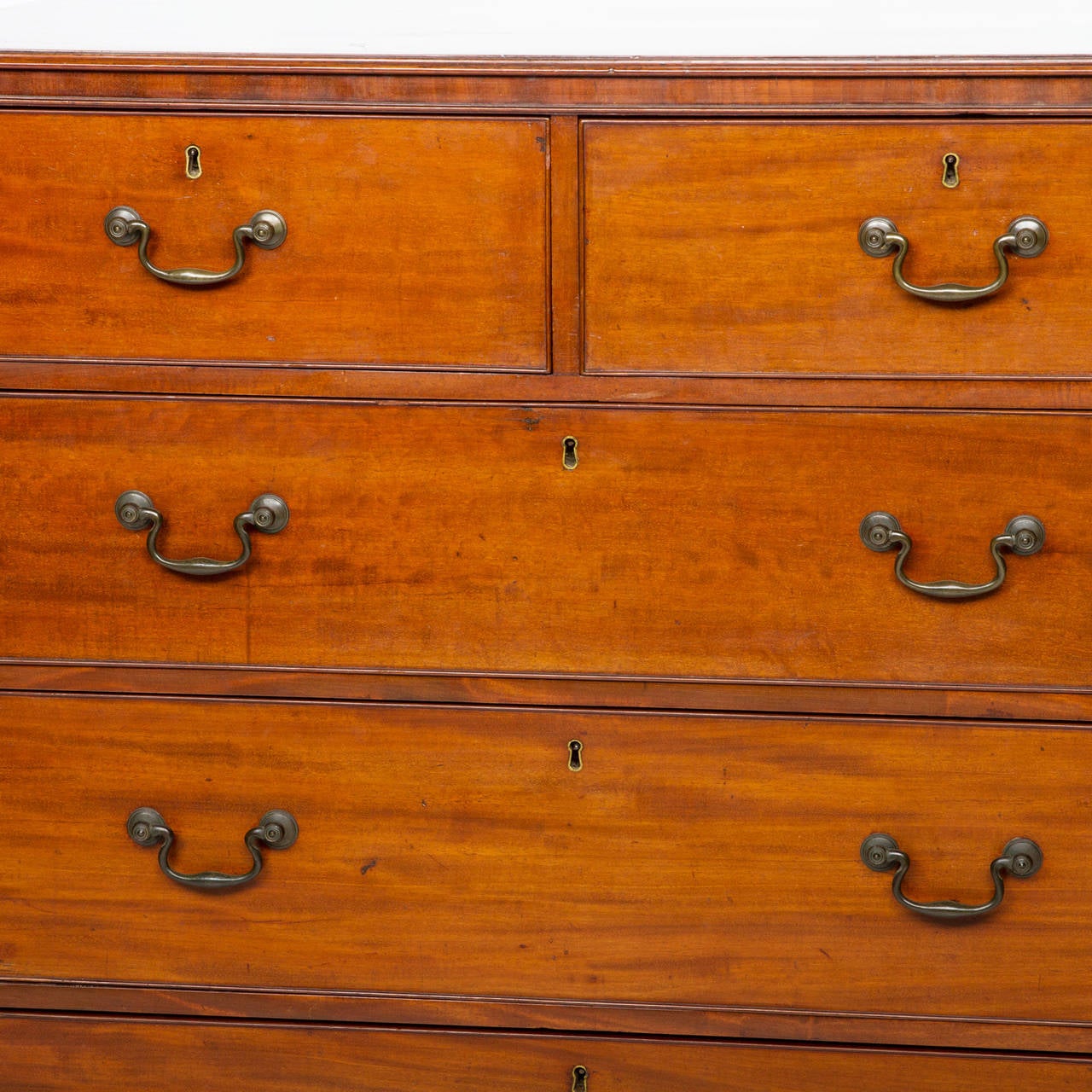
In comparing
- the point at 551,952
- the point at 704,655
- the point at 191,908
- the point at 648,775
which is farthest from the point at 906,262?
the point at 191,908

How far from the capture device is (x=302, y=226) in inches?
41.1

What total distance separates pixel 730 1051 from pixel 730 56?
853 millimetres

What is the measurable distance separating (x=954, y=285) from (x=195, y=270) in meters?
0.61

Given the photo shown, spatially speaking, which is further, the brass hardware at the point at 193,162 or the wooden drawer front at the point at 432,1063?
the wooden drawer front at the point at 432,1063

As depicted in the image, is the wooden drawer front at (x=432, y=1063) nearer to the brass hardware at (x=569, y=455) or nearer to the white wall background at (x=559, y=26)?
the brass hardware at (x=569, y=455)

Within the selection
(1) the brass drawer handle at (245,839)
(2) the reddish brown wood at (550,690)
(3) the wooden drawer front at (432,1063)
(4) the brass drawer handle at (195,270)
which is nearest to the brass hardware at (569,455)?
(2) the reddish brown wood at (550,690)

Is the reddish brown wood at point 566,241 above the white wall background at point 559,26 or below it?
below

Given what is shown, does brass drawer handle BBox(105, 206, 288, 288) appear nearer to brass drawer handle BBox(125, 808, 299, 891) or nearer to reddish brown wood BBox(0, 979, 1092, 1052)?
brass drawer handle BBox(125, 808, 299, 891)

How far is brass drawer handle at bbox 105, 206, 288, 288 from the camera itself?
103cm

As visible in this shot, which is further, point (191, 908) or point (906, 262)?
point (191, 908)

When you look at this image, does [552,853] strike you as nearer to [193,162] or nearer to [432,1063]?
[432,1063]

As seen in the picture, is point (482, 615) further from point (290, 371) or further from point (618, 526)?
point (290, 371)

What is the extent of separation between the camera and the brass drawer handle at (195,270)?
3.39 feet

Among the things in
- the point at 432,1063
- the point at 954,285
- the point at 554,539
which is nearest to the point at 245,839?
the point at 432,1063
